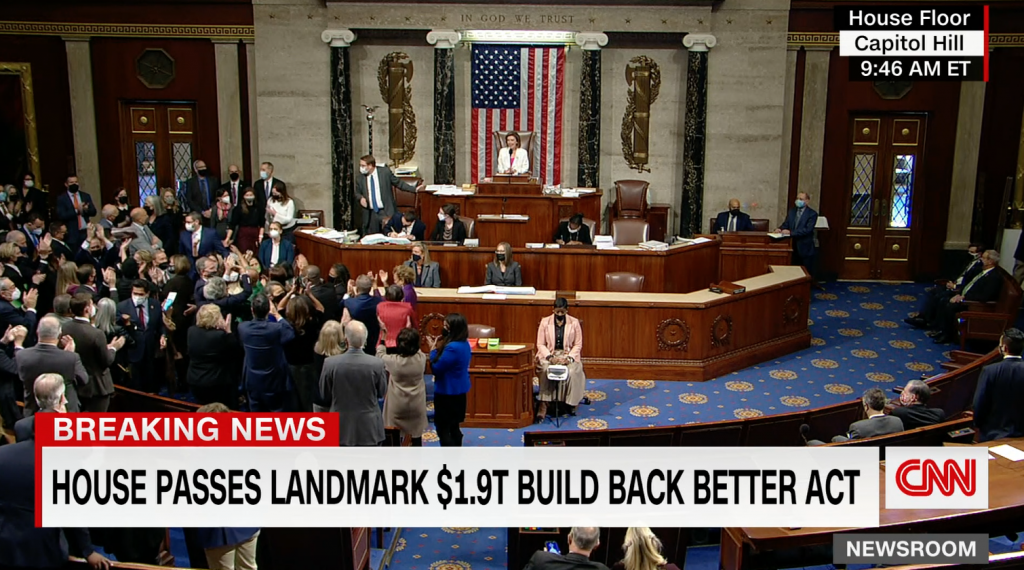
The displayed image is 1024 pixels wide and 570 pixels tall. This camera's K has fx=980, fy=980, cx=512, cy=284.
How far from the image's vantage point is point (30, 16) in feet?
49.6

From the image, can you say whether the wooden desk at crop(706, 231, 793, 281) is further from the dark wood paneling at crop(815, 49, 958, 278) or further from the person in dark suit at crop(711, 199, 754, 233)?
the dark wood paneling at crop(815, 49, 958, 278)

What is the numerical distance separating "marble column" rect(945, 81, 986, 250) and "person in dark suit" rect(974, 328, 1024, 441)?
8593 mm

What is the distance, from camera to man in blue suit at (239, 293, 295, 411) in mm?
7586

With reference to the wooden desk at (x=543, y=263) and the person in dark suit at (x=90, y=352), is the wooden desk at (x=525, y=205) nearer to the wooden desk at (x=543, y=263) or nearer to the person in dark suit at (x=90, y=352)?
the wooden desk at (x=543, y=263)

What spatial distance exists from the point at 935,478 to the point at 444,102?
1040cm

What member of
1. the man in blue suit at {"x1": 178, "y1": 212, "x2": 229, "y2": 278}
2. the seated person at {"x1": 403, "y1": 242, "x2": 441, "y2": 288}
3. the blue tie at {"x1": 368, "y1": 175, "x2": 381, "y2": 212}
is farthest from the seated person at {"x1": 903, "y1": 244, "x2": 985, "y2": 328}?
the man in blue suit at {"x1": 178, "y1": 212, "x2": 229, "y2": 278}

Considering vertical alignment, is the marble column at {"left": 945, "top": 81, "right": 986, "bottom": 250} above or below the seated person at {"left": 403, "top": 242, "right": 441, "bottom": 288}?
above

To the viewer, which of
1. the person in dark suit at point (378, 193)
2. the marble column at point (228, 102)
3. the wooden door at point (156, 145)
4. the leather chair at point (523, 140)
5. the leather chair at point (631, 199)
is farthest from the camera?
the wooden door at point (156, 145)

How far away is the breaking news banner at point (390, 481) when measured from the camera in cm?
530

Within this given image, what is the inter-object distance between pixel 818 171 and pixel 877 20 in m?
2.49

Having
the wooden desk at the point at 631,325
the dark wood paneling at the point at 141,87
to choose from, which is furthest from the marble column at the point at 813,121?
the dark wood paneling at the point at 141,87

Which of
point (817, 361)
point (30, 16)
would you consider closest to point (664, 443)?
point (817, 361)

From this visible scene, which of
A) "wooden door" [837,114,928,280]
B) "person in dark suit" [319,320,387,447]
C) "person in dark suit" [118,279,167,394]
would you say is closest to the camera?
"person in dark suit" [319,320,387,447]

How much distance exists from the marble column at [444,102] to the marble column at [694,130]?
355 centimetres
